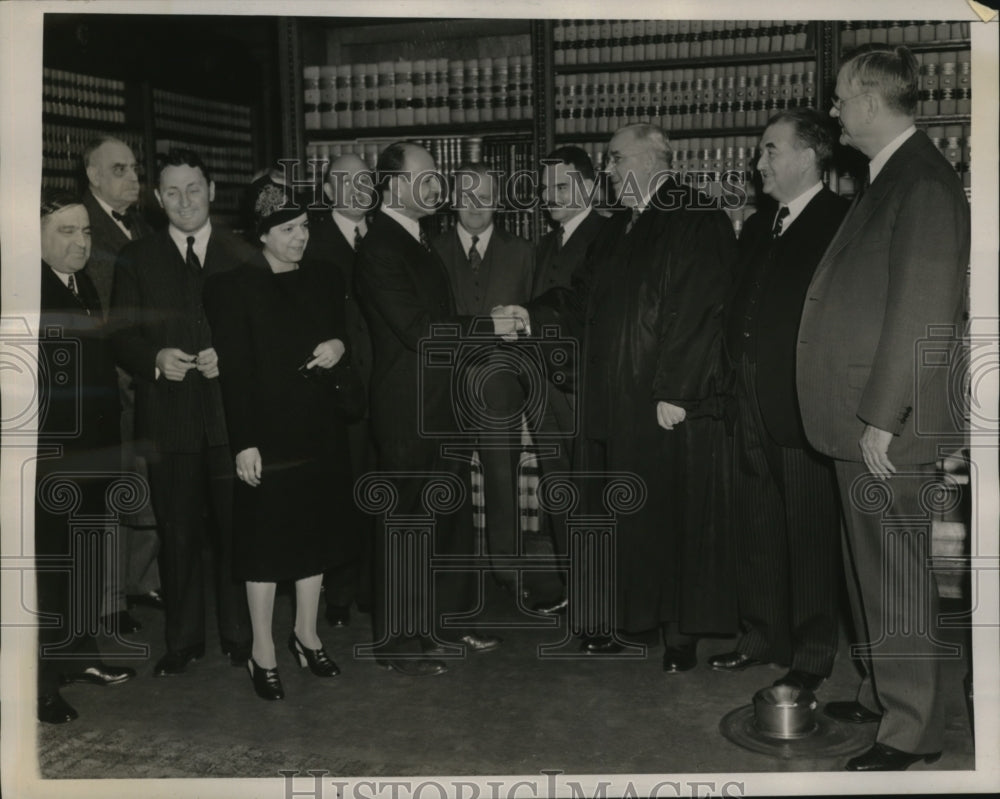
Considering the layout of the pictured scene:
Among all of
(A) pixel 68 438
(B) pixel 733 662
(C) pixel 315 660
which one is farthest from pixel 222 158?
(B) pixel 733 662

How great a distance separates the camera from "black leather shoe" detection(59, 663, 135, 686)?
11.0 ft

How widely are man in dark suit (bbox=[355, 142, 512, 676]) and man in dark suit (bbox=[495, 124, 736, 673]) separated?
468 mm

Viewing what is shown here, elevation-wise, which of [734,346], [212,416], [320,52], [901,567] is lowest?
[901,567]

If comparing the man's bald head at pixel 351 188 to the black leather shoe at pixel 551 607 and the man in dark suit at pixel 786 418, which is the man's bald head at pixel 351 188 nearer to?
the man in dark suit at pixel 786 418

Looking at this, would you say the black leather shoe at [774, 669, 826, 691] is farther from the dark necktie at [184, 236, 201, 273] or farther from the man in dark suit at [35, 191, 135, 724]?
the dark necktie at [184, 236, 201, 273]

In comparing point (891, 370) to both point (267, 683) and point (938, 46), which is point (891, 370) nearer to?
point (267, 683)

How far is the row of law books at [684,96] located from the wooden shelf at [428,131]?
0.64 ft

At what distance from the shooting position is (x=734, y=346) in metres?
3.30

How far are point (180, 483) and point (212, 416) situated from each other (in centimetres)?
23

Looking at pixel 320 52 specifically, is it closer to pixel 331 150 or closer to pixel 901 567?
pixel 331 150

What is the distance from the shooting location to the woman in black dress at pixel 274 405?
320cm

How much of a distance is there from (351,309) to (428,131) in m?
1.38

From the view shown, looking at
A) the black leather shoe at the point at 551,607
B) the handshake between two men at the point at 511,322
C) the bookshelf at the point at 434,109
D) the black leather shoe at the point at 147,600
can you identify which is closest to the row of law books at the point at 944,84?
the bookshelf at the point at 434,109

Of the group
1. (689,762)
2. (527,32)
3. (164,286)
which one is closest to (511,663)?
(689,762)
